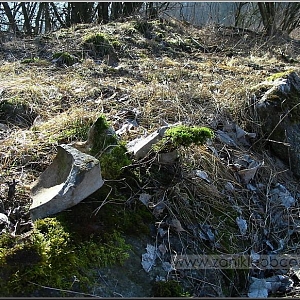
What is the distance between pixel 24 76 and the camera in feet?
14.0

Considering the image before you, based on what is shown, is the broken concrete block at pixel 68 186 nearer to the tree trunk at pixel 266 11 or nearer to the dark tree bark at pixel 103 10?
the dark tree bark at pixel 103 10

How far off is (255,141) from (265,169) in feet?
1.19

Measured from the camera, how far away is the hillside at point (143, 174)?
2.02 meters

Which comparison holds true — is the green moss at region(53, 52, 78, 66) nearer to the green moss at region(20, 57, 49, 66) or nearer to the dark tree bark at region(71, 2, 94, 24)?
the green moss at region(20, 57, 49, 66)

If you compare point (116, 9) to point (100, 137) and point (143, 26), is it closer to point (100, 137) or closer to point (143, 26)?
point (143, 26)

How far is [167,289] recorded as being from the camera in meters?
1.95

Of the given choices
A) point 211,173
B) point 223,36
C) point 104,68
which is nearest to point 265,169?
point 211,173

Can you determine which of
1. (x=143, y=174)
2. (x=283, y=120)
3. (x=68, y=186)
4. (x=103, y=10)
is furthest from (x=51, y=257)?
(x=103, y=10)

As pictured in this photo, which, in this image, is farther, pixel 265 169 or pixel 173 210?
pixel 265 169

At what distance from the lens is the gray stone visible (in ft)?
11.2

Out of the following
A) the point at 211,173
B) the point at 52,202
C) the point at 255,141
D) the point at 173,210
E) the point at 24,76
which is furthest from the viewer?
the point at 24,76

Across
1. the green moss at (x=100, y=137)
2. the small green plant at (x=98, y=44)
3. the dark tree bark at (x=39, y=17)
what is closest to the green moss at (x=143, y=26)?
the small green plant at (x=98, y=44)

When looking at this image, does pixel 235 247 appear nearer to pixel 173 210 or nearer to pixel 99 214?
pixel 173 210

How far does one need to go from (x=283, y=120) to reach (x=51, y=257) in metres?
2.41
